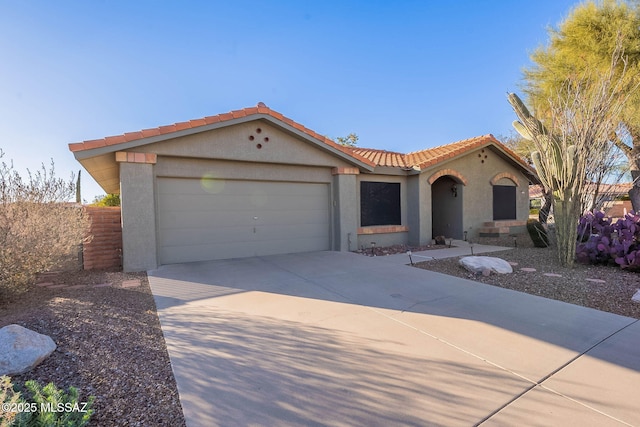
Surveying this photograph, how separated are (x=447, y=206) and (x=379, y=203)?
13.9 ft

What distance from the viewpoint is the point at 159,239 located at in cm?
834

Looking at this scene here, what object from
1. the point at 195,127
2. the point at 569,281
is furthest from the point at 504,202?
the point at 195,127

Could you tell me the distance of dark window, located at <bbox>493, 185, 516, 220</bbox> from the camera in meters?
14.4

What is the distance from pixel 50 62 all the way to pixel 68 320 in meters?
8.30

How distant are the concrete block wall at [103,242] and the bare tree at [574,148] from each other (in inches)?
470

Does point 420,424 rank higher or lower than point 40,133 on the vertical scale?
lower

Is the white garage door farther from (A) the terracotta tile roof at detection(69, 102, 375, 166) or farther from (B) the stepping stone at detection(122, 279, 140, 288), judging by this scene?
(B) the stepping stone at detection(122, 279, 140, 288)

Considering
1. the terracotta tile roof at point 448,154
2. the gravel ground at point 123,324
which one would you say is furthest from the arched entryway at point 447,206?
the gravel ground at point 123,324

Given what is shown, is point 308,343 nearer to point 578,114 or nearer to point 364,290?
point 364,290

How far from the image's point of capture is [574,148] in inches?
299

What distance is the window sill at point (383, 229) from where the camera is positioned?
11305mm

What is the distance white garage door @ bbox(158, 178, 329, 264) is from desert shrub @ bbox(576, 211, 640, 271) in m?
7.49

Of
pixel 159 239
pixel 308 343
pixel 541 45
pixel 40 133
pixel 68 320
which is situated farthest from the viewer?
pixel 541 45

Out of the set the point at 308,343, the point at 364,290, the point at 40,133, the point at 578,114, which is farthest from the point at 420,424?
the point at 40,133
